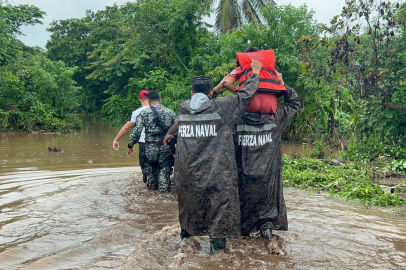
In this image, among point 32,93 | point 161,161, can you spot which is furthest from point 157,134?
point 32,93

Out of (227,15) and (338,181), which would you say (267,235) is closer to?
(338,181)

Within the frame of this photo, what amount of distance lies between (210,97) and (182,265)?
5.61 ft

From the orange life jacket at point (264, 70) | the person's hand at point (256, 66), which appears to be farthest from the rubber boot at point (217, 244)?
the person's hand at point (256, 66)

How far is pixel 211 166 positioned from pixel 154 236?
53.2 inches

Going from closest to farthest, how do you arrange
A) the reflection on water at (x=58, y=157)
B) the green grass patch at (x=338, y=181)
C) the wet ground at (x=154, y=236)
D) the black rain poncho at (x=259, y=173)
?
the wet ground at (x=154, y=236)
the black rain poncho at (x=259, y=173)
the green grass patch at (x=338, y=181)
the reflection on water at (x=58, y=157)

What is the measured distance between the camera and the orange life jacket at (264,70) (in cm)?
436

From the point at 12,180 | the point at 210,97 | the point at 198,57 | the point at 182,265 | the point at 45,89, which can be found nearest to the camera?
the point at 182,265

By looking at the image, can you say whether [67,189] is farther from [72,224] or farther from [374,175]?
[374,175]

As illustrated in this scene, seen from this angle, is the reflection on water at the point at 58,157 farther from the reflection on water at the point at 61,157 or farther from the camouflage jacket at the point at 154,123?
the camouflage jacket at the point at 154,123

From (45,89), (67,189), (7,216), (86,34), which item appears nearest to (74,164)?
(67,189)

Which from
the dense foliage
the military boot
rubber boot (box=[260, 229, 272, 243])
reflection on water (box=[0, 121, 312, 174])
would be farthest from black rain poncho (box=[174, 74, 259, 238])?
the dense foliage

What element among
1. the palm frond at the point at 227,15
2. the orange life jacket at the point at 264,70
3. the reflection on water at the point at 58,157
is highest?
the palm frond at the point at 227,15

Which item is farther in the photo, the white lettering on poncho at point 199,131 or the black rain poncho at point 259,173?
the black rain poncho at point 259,173

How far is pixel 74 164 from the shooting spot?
1142 centimetres
